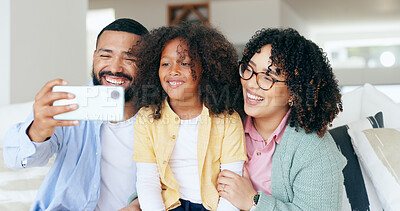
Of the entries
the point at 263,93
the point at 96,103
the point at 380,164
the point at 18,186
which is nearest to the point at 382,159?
the point at 380,164

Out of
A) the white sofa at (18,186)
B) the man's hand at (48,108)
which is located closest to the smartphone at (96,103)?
the man's hand at (48,108)

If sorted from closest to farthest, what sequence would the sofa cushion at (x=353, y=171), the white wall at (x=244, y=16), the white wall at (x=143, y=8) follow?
the sofa cushion at (x=353, y=171)
the white wall at (x=244, y=16)
the white wall at (x=143, y=8)

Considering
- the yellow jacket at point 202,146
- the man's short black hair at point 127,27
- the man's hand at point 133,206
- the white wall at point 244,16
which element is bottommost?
the man's hand at point 133,206

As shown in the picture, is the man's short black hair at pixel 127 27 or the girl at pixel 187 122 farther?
the man's short black hair at pixel 127 27

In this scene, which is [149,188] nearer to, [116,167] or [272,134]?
[116,167]

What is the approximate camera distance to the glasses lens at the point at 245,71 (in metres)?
1.31

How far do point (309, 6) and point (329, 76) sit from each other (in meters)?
6.37

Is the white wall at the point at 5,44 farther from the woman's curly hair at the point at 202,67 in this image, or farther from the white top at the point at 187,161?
the white top at the point at 187,161

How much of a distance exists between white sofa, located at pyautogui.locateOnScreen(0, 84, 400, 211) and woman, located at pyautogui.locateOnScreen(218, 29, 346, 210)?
1.02 feet

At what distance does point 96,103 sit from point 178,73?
35cm

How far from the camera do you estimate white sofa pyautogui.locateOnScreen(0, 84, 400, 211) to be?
146 centimetres

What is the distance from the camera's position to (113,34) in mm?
1524

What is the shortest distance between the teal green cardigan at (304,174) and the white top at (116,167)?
21.8 inches

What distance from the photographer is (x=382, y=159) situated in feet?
4.66
